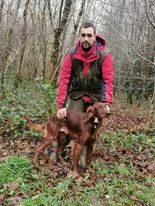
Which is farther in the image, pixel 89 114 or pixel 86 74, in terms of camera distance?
pixel 86 74

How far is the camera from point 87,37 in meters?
5.11

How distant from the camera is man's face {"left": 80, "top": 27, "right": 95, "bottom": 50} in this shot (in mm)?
5074

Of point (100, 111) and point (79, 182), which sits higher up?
point (100, 111)

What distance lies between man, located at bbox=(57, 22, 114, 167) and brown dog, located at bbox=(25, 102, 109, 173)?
17 centimetres

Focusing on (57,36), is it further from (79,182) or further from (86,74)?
(79,182)

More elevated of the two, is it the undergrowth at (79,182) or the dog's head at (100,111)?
the dog's head at (100,111)

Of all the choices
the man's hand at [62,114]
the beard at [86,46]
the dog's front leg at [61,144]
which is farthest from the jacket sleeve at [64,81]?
the dog's front leg at [61,144]

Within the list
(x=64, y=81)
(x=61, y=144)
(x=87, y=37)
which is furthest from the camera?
(x=61, y=144)

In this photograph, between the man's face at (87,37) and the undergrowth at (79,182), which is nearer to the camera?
the undergrowth at (79,182)

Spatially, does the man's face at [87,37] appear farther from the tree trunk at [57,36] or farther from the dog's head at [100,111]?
the tree trunk at [57,36]


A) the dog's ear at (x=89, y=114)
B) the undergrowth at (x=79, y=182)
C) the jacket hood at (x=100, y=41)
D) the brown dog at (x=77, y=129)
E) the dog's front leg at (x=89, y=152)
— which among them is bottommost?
the undergrowth at (x=79, y=182)

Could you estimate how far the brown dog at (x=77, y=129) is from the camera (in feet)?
16.1

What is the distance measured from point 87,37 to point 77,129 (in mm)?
1367

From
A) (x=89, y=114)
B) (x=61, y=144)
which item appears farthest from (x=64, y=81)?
(x=61, y=144)
